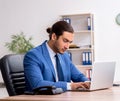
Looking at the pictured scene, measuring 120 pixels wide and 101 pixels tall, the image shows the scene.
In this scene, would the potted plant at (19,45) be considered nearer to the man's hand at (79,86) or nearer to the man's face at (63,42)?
the man's face at (63,42)

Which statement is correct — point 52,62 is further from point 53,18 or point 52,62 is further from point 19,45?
point 53,18

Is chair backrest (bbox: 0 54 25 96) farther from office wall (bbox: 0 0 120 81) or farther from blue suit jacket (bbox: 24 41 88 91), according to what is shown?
office wall (bbox: 0 0 120 81)

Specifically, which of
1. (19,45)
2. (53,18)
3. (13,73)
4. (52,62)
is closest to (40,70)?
(52,62)

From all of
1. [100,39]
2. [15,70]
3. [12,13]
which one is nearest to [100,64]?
[15,70]

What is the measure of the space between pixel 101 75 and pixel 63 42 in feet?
1.52

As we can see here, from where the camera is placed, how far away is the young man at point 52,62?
7.66 feet

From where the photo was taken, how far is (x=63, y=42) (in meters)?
2.59

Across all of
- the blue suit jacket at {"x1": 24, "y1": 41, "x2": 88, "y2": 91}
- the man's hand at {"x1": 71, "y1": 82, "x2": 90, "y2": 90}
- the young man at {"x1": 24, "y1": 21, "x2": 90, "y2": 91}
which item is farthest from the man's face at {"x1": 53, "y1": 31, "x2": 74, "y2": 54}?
the man's hand at {"x1": 71, "y1": 82, "x2": 90, "y2": 90}

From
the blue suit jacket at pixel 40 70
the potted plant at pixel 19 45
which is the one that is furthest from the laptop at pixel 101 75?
the potted plant at pixel 19 45

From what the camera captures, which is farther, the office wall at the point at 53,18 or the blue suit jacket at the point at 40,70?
the office wall at the point at 53,18

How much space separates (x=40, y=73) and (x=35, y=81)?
105 millimetres

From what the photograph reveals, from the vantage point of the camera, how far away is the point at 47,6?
20.3ft

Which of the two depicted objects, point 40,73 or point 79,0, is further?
point 79,0

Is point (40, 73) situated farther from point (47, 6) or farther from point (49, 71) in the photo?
point (47, 6)
